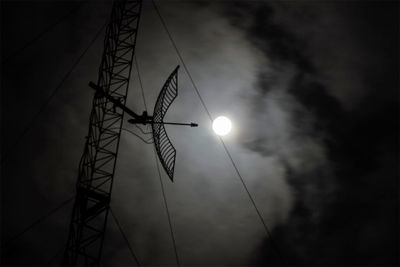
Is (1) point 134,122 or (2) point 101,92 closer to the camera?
(2) point 101,92

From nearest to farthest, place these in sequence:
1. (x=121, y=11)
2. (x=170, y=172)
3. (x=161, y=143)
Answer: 1. (x=170, y=172)
2. (x=161, y=143)
3. (x=121, y=11)

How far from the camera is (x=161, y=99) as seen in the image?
Result: 805 inches

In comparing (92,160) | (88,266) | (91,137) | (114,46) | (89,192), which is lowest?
(88,266)

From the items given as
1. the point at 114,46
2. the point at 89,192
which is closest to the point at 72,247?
the point at 89,192

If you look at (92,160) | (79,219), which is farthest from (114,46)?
(79,219)

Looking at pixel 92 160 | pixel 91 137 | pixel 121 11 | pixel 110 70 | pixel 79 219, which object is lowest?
pixel 79 219

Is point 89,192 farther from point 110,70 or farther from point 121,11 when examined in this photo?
point 121,11

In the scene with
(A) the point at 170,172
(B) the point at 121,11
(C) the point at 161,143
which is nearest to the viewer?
(A) the point at 170,172

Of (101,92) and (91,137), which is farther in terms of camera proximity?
(91,137)

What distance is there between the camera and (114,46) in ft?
76.3

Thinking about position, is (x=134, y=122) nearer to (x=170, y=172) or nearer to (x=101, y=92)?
(x=101, y=92)

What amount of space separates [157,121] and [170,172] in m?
3.63

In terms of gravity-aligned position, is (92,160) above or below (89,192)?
above

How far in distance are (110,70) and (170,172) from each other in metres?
8.36
